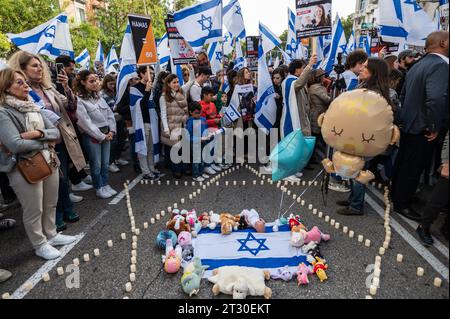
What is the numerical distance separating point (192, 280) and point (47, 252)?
2.02 m

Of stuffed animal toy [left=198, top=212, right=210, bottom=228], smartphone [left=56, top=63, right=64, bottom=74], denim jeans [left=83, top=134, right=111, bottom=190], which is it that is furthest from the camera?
denim jeans [left=83, top=134, right=111, bottom=190]

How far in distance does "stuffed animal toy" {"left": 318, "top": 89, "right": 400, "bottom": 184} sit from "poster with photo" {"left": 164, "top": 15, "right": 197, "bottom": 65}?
4067 mm

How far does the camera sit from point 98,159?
572 cm

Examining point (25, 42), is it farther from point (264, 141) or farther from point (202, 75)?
point (264, 141)

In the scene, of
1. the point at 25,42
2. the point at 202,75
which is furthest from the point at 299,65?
the point at 25,42

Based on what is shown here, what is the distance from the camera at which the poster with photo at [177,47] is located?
22.4 feet

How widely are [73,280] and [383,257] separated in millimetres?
3631

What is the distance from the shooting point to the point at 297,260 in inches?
150

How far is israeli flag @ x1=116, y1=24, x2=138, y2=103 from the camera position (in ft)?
20.4

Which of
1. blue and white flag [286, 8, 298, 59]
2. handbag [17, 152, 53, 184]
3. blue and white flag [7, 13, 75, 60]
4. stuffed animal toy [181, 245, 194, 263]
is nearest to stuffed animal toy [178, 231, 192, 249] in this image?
stuffed animal toy [181, 245, 194, 263]

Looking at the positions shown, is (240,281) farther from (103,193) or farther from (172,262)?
(103,193)

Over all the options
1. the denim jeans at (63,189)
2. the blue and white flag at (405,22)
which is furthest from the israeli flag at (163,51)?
the blue and white flag at (405,22)

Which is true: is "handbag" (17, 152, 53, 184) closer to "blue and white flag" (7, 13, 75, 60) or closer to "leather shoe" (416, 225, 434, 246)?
"leather shoe" (416, 225, 434, 246)

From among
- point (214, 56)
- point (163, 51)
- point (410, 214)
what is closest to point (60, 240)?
point (410, 214)
